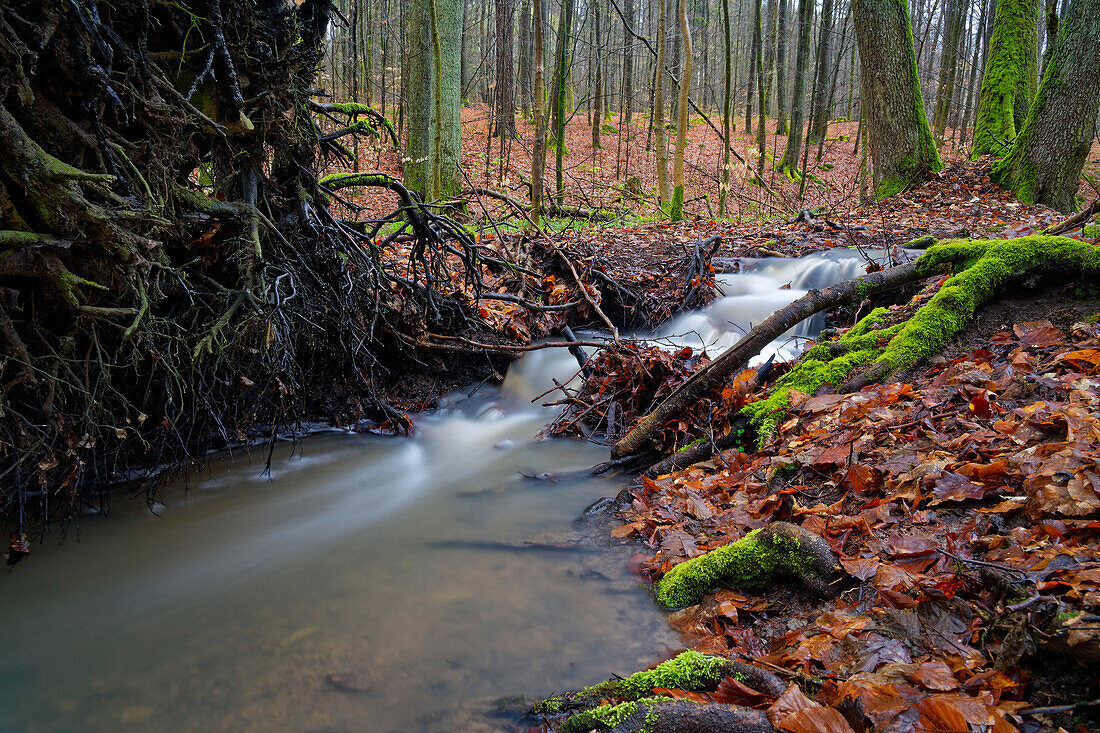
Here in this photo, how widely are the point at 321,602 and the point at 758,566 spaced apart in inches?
90.8

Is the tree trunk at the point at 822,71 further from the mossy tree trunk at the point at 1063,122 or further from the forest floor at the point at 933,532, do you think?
the forest floor at the point at 933,532

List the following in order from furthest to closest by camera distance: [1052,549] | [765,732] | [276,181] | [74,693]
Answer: [276,181]
[74,693]
[1052,549]
[765,732]

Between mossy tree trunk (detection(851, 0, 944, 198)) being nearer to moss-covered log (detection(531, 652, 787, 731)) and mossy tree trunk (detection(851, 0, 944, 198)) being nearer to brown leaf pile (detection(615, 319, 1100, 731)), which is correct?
brown leaf pile (detection(615, 319, 1100, 731))

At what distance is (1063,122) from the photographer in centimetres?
934

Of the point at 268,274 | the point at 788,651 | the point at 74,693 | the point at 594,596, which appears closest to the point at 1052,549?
the point at 788,651

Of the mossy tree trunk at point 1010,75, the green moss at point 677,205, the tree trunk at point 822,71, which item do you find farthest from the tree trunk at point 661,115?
the tree trunk at point 822,71

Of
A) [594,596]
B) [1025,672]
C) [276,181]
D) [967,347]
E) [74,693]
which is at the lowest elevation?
[74,693]

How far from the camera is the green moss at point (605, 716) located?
192 centimetres

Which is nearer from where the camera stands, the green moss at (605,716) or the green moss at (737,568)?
the green moss at (605,716)

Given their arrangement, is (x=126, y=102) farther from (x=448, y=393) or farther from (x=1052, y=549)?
(x=1052, y=549)

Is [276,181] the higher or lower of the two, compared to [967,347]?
higher

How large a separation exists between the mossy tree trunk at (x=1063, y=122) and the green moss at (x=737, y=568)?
35.0 feet

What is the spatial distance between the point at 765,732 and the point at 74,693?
2909 millimetres

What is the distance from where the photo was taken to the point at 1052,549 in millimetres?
1854
